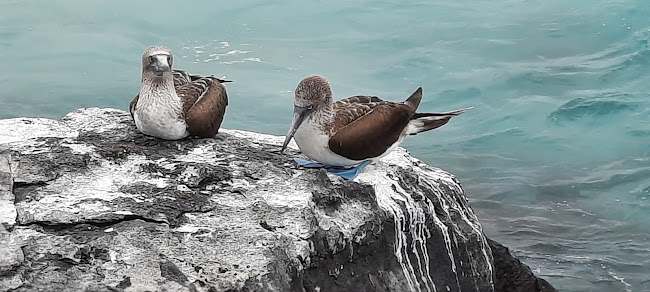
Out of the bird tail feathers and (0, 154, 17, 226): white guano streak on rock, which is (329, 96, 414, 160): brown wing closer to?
the bird tail feathers

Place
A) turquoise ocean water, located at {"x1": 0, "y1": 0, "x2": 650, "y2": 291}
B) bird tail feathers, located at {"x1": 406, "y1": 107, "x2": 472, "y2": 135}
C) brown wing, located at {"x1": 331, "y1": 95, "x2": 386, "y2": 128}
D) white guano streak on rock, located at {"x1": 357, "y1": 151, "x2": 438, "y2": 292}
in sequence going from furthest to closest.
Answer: turquoise ocean water, located at {"x1": 0, "y1": 0, "x2": 650, "y2": 291}, bird tail feathers, located at {"x1": 406, "y1": 107, "x2": 472, "y2": 135}, brown wing, located at {"x1": 331, "y1": 95, "x2": 386, "y2": 128}, white guano streak on rock, located at {"x1": 357, "y1": 151, "x2": 438, "y2": 292}

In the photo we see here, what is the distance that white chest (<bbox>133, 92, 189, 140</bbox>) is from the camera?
529 cm

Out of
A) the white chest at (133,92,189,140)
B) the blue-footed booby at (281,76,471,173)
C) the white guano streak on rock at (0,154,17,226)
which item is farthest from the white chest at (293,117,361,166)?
the white guano streak on rock at (0,154,17,226)

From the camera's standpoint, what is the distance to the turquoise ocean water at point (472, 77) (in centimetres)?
862

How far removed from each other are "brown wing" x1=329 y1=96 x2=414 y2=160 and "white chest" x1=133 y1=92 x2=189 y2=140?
928mm

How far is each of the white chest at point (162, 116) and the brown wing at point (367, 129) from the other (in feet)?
3.04

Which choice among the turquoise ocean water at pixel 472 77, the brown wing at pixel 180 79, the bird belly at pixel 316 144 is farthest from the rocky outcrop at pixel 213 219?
the turquoise ocean water at pixel 472 77

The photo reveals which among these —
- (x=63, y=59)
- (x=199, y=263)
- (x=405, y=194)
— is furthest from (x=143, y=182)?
(x=63, y=59)

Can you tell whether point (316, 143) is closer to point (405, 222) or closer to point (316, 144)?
point (316, 144)

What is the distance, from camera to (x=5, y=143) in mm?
5086

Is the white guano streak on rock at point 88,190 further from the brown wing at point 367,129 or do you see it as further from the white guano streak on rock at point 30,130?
the brown wing at point 367,129

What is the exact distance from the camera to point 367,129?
5.06 m

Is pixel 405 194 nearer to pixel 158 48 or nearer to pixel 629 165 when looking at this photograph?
pixel 158 48

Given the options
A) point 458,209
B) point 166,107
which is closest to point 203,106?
point 166,107
